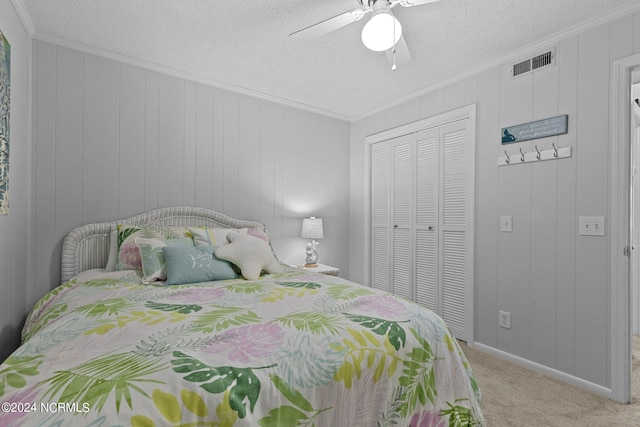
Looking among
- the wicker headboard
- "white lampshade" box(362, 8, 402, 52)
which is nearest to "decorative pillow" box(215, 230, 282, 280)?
the wicker headboard

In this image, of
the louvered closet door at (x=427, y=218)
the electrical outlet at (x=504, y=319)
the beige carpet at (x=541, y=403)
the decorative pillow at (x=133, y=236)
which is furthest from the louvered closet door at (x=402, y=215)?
the decorative pillow at (x=133, y=236)

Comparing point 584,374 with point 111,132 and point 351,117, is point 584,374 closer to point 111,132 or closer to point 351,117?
point 351,117

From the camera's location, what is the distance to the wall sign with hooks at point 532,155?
2.29 meters

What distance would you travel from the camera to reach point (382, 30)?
1.87 m

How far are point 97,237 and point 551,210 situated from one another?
3.45 m

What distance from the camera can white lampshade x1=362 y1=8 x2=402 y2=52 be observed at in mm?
1812

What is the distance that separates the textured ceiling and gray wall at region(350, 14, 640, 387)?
0.26 meters

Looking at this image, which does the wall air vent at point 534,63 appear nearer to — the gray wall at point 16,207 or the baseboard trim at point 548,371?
the baseboard trim at point 548,371

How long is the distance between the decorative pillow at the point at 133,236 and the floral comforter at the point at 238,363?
0.55m

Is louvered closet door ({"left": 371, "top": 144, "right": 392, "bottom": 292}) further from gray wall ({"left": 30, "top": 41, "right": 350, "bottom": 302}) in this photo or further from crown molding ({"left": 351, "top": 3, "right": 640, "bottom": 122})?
crown molding ({"left": 351, "top": 3, "right": 640, "bottom": 122})

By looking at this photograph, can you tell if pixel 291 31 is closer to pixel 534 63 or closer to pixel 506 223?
pixel 534 63

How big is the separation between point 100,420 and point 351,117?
398 centimetres

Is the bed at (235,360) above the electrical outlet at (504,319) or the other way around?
above

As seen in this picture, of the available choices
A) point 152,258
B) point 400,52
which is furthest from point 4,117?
point 400,52
